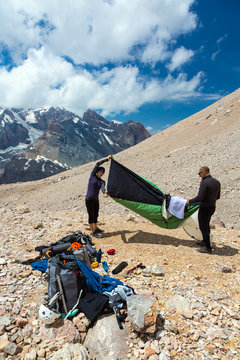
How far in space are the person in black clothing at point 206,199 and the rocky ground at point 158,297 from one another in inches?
22.9

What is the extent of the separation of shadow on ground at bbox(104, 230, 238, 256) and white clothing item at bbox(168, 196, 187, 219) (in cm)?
100

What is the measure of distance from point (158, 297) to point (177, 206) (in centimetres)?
312

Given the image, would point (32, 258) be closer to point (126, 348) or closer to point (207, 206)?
point (126, 348)

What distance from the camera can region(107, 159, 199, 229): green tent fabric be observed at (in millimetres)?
7074

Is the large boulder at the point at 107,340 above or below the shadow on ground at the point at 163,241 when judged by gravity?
below

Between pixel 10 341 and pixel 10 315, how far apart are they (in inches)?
20.1

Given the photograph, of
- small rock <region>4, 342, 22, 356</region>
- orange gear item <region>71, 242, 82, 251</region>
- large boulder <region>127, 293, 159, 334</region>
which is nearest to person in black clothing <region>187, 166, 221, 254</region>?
large boulder <region>127, 293, 159, 334</region>

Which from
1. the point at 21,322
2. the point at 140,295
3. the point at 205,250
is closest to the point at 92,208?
the point at 205,250

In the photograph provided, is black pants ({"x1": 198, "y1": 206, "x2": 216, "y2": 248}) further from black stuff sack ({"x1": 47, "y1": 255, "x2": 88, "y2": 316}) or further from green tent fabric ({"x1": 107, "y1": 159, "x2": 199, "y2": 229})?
black stuff sack ({"x1": 47, "y1": 255, "x2": 88, "y2": 316})

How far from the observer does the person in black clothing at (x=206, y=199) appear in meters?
5.92

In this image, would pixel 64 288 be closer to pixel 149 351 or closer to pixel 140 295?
pixel 140 295

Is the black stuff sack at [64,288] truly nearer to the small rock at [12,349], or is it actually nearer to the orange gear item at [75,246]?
the small rock at [12,349]

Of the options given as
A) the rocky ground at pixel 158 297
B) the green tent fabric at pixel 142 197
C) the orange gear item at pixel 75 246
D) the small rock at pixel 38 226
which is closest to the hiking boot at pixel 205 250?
the rocky ground at pixel 158 297

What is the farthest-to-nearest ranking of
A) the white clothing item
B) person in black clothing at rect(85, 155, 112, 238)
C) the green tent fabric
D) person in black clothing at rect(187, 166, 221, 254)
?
person in black clothing at rect(85, 155, 112, 238)
the green tent fabric
the white clothing item
person in black clothing at rect(187, 166, 221, 254)
